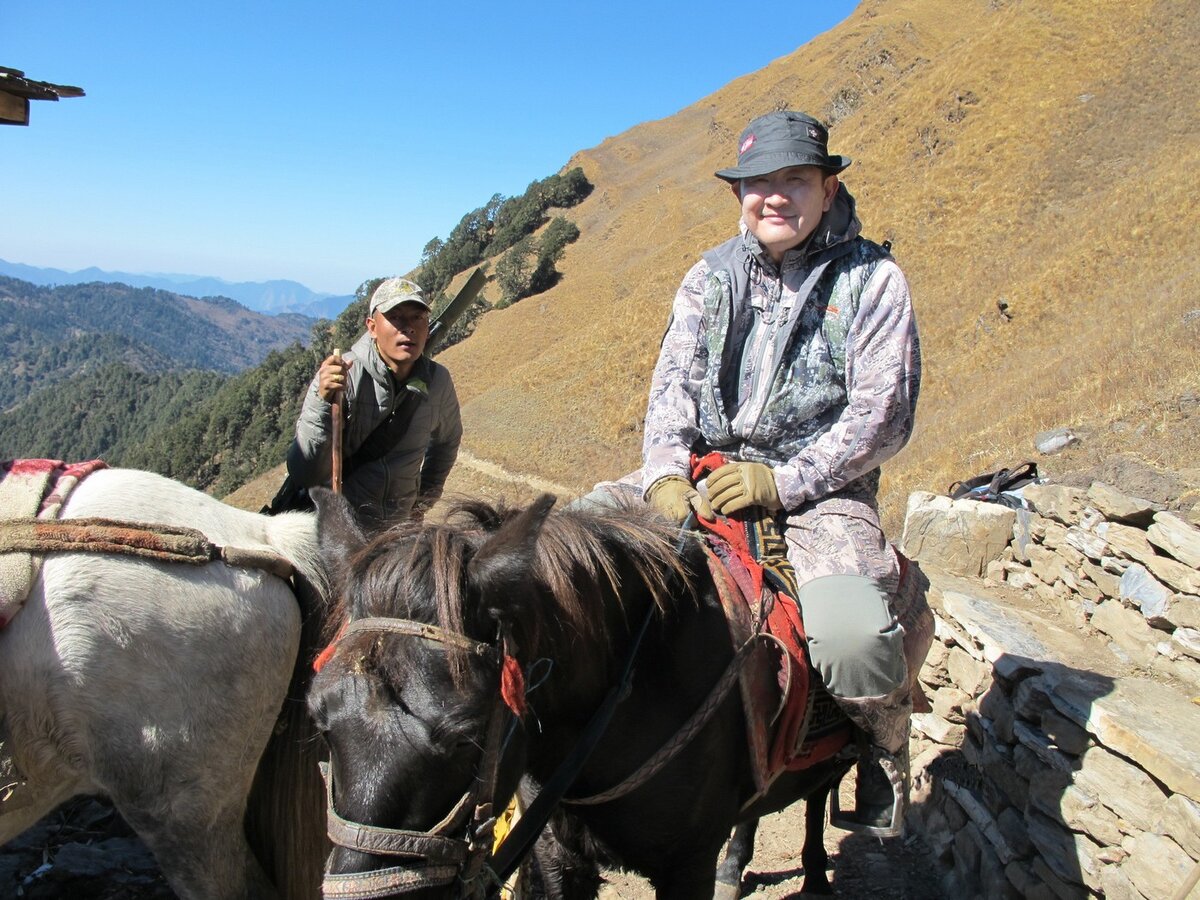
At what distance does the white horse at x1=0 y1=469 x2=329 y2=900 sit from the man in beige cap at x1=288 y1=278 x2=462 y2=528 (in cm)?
98

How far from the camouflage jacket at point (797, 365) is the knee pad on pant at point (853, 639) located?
0.37m

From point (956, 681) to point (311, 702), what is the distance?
4.38 metres

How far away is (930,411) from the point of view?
1521cm

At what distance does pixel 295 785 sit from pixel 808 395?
7.65 ft

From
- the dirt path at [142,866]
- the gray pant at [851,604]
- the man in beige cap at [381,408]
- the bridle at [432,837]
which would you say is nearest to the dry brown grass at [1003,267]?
the dirt path at [142,866]

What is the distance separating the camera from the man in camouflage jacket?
2.52 metres

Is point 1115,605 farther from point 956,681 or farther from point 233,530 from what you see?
point 233,530

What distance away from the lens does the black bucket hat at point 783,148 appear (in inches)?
101

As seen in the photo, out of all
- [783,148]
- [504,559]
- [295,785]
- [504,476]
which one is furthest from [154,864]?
[504,476]

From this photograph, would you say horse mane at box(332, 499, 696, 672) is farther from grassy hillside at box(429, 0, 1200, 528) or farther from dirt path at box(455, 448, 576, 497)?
dirt path at box(455, 448, 576, 497)

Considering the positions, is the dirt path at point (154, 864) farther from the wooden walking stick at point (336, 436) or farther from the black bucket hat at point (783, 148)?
the black bucket hat at point (783, 148)

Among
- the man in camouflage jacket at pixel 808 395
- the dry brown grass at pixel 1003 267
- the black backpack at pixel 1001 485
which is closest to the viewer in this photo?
the man in camouflage jacket at pixel 808 395

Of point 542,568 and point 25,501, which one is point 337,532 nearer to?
point 542,568

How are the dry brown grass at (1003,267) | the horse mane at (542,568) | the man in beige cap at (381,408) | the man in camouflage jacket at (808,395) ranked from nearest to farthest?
the horse mane at (542,568), the man in camouflage jacket at (808,395), the man in beige cap at (381,408), the dry brown grass at (1003,267)
